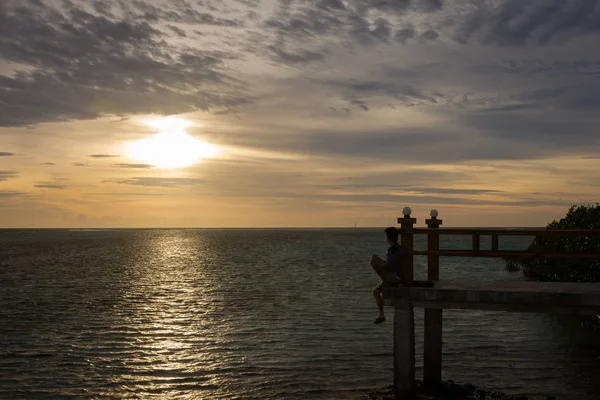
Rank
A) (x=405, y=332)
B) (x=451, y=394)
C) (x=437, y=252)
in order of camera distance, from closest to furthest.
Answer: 1. (x=405, y=332)
2. (x=437, y=252)
3. (x=451, y=394)

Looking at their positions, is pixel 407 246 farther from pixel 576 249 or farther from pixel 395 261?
pixel 576 249

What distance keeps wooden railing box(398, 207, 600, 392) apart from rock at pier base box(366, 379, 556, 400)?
33cm

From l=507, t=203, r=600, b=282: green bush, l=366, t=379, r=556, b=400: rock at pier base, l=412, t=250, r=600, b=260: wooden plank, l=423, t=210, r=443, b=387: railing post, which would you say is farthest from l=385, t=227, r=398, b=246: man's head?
l=507, t=203, r=600, b=282: green bush

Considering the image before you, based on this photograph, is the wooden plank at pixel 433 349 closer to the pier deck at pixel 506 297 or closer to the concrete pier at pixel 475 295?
the concrete pier at pixel 475 295

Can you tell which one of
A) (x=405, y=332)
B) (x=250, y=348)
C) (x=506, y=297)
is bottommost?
(x=250, y=348)

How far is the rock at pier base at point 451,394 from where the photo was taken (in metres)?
16.0

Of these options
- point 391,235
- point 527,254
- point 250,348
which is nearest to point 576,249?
point 250,348

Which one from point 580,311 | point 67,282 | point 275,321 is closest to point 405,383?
point 580,311

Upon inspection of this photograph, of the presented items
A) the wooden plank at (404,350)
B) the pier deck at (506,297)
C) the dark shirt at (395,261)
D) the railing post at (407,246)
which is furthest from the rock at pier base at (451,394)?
the dark shirt at (395,261)

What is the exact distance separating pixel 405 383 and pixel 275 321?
16.2 m

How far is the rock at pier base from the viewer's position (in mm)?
15977

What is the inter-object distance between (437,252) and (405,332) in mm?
2167

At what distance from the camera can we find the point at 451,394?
16.3 m

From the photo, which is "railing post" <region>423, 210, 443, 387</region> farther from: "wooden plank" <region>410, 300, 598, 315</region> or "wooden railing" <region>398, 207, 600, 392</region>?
"wooden plank" <region>410, 300, 598, 315</region>
